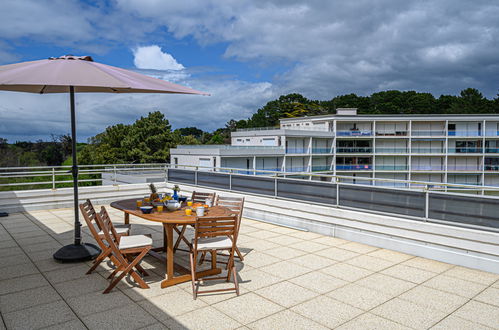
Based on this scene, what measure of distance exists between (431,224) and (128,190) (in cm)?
889

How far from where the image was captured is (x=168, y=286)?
452 centimetres

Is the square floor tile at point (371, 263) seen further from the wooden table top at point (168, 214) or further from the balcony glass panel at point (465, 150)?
the balcony glass panel at point (465, 150)

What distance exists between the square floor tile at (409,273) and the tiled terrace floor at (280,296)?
0.01 metres

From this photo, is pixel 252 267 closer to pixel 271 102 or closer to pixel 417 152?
pixel 417 152

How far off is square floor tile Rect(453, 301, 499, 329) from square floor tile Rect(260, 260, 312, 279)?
1902 millimetres

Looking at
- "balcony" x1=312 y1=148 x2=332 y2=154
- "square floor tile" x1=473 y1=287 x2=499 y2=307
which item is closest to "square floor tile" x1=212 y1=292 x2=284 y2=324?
"square floor tile" x1=473 y1=287 x2=499 y2=307

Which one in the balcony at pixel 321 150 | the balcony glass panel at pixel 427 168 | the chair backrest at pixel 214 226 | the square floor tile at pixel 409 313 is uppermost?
the balcony at pixel 321 150

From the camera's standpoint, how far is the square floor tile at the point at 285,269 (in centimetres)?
497

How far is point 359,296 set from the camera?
421cm

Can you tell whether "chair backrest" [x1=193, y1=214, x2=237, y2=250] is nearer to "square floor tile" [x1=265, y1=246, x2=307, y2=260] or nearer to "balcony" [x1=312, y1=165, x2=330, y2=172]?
"square floor tile" [x1=265, y1=246, x2=307, y2=260]

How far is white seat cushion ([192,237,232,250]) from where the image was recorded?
4.47m

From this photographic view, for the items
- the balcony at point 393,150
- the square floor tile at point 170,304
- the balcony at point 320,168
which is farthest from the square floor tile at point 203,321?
the balcony at point 393,150

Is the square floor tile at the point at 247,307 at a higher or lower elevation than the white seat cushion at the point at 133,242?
lower

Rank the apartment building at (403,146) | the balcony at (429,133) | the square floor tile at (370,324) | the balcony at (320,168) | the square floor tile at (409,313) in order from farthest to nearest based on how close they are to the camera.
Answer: the balcony at (429,133) → the balcony at (320,168) → the apartment building at (403,146) → the square floor tile at (409,313) → the square floor tile at (370,324)
